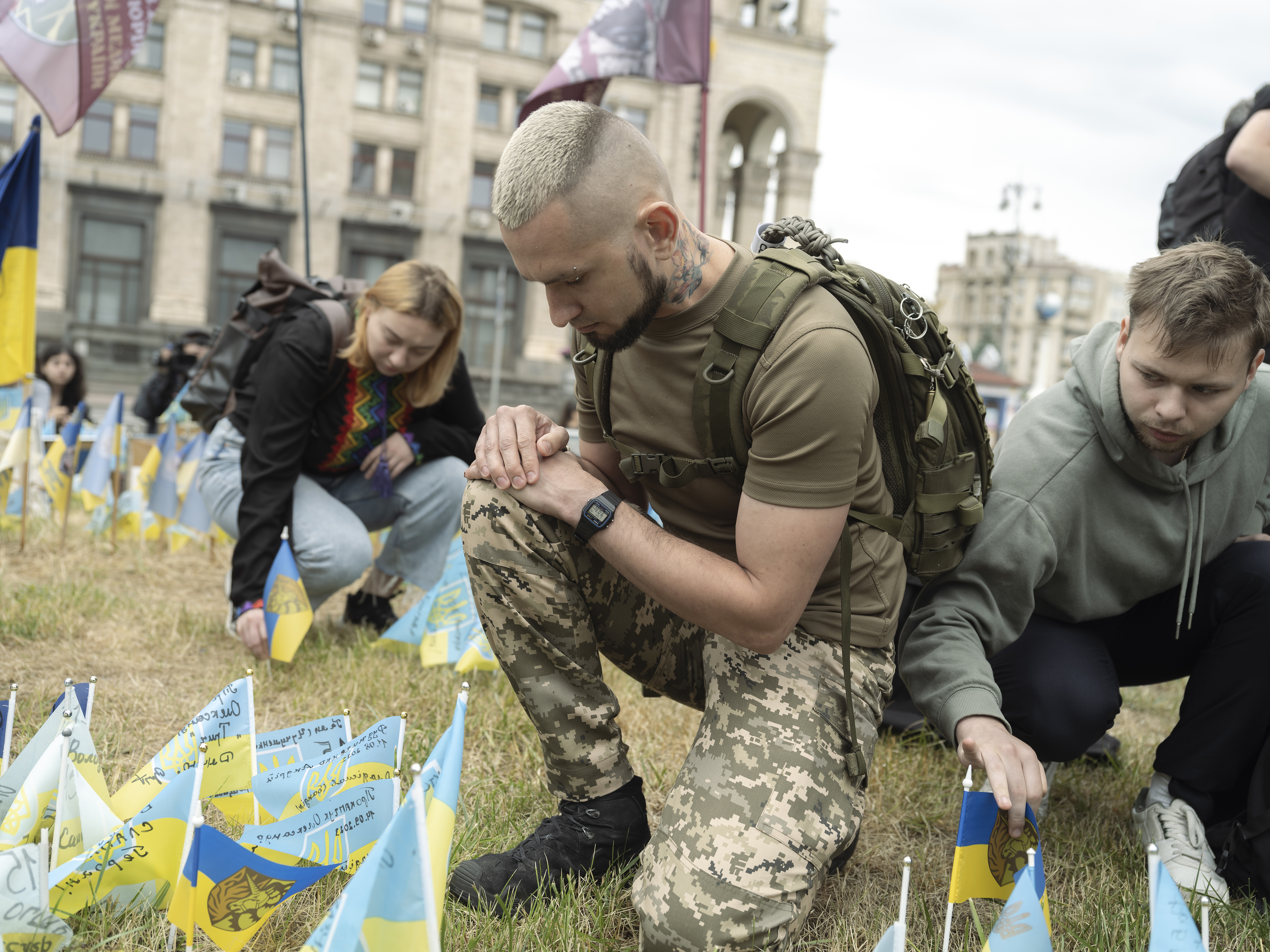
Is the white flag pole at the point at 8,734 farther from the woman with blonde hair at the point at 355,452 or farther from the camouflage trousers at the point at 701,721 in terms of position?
the woman with blonde hair at the point at 355,452

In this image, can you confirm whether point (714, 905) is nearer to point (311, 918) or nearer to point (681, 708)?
point (311, 918)

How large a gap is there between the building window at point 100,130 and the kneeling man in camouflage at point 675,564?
30.6 meters

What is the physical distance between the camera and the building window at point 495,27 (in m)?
31.4

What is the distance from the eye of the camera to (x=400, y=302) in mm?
3617

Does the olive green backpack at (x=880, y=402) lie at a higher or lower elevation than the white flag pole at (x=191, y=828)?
higher

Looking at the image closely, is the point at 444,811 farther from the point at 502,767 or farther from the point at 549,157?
the point at 502,767

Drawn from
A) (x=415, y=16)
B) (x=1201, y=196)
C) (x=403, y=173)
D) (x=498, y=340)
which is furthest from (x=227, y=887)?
(x=415, y=16)

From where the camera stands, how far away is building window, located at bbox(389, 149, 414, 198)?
31.0 m

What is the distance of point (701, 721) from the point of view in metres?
2.21

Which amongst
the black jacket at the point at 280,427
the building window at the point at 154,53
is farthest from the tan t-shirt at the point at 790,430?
the building window at the point at 154,53

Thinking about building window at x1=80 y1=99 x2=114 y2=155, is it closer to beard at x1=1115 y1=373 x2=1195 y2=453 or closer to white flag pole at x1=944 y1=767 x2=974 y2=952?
beard at x1=1115 y1=373 x2=1195 y2=453

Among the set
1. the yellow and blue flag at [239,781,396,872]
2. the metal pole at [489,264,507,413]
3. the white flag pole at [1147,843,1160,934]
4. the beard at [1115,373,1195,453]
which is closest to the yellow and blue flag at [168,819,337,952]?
the yellow and blue flag at [239,781,396,872]

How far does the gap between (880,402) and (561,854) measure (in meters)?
1.10

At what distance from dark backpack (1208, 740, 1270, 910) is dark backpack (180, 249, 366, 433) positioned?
2.99m
